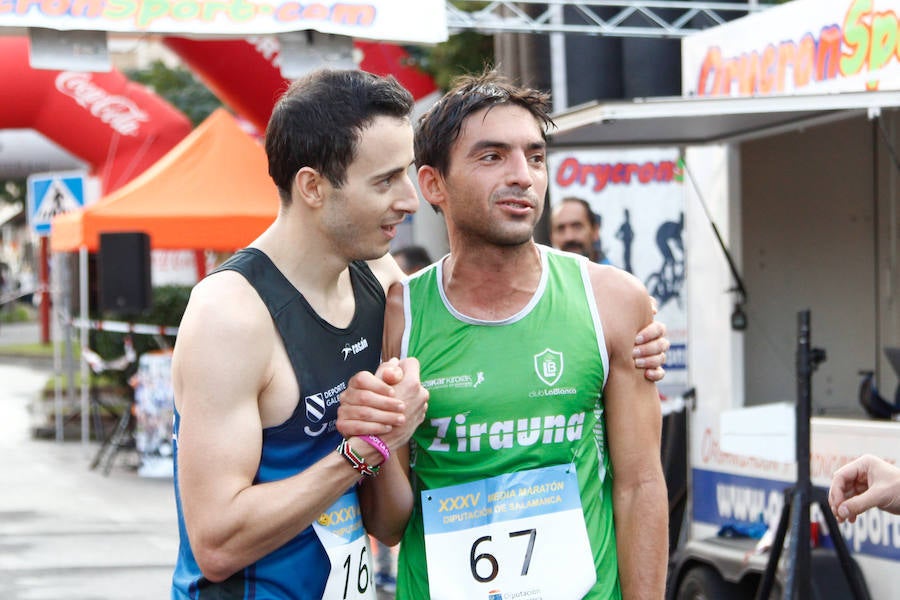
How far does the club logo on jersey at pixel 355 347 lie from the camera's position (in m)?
2.79

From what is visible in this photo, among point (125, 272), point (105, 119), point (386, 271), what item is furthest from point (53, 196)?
point (386, 271)

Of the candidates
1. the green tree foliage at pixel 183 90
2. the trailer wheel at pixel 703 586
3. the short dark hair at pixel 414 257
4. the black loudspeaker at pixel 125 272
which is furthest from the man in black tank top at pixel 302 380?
the green tree foliage at pixel 183 90

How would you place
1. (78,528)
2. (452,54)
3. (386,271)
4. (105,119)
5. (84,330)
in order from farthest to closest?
(105,119) < (452,54) < (84,330) < (78,528) < (386,271)

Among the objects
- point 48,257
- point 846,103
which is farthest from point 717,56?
point 48,257

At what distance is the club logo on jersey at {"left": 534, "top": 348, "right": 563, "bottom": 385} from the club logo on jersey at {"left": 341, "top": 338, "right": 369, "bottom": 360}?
1.23 feet

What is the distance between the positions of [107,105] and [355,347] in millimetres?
14782

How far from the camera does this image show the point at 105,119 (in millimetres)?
16906

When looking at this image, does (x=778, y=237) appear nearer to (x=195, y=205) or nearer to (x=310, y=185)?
(x=310, y=185)

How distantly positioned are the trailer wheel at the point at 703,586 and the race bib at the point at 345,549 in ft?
11.3

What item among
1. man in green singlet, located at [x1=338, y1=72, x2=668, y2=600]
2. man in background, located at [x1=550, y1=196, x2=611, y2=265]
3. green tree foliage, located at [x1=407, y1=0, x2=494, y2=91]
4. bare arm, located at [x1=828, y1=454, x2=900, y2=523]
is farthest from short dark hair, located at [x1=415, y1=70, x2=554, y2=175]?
green tree foliage, located at [x1=407, y1=0, x2=494, y2=91]

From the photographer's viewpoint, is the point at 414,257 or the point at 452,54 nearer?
the point at 414,257

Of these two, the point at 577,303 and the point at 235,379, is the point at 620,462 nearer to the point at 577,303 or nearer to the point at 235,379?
the point at 577,303

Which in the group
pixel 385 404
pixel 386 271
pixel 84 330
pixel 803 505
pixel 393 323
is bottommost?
pixel 803 505

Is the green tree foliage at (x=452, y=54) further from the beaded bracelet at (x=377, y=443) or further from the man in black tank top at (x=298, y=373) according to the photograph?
the beaded bracelet at (x=377, y=443)
